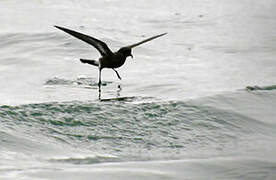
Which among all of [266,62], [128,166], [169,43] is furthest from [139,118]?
[169,43]

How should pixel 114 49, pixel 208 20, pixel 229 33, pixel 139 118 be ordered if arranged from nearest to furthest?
pixel 139 118 → pixel 114 49 → pixel 229 33 → pixel 208 20

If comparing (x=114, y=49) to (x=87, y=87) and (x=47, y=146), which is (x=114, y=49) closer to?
(x=87, y=87)

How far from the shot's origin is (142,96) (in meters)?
11.1

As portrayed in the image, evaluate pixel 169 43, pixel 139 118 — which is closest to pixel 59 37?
pixel 169 43

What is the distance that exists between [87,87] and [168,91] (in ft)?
4.68

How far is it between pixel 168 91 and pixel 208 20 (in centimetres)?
682

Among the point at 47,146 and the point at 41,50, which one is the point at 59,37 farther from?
the point at 47,146

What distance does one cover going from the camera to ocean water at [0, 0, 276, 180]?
305 inches

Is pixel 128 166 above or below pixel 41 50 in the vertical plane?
below

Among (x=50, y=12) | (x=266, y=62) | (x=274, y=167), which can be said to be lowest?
(x=274, y=167)

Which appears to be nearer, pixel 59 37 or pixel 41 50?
pixel 41 50

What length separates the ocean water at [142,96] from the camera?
25.4 feet

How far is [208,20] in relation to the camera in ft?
58.9

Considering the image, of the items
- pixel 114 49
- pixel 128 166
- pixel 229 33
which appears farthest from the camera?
pixel 229 33
